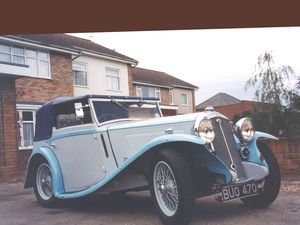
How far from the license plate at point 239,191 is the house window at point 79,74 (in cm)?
1535

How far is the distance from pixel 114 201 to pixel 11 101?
725cm

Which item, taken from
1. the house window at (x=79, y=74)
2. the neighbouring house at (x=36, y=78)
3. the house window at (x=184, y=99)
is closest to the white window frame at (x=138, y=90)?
the neighbouring house at (x=36, y=78)

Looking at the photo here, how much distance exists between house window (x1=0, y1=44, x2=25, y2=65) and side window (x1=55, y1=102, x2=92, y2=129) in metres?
9.47

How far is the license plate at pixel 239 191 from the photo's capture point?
183 inches

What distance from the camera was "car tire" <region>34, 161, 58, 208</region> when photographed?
6715mm

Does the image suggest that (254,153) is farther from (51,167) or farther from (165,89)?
(165,89)

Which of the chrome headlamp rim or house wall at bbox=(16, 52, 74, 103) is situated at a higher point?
house wall at bbox=(16, 52, 74, 103)

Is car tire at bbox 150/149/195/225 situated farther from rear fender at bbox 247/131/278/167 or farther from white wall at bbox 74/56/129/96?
white wall at bbox 74/56/129/96

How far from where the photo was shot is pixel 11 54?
624 inches

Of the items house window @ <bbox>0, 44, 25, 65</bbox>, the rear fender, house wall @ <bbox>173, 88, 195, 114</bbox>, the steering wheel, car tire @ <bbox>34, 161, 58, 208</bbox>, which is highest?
house window @ <bbox>0, 44, 25, 65</bbox>

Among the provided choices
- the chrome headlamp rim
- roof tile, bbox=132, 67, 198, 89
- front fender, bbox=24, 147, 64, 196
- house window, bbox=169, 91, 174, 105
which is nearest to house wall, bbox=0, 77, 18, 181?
front fender, bbox=24, 147, 64, 196

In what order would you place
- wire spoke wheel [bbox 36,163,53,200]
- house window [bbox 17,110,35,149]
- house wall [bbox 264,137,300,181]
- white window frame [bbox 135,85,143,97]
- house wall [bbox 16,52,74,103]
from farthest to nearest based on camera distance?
white window frame [bbox 135,85,143,97], house wall [bbox 16,52,74,103], house window [bbox 17,110,35,149], house wall [bbox 264,137,300,181], wire spoke wheel [bbox 36,163,53,200]

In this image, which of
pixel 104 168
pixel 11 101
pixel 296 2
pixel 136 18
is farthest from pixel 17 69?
pixel 296 2

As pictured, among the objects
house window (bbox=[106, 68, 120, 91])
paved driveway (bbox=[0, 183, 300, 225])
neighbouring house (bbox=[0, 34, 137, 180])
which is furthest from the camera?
house window (bbox=[106, 68, 120, 91])
